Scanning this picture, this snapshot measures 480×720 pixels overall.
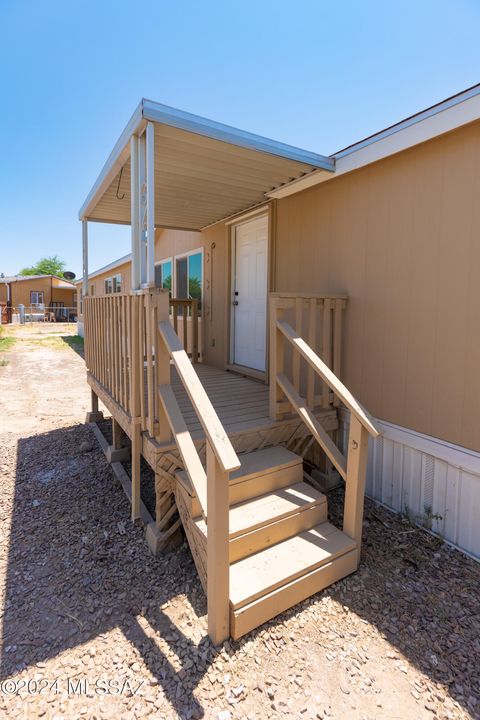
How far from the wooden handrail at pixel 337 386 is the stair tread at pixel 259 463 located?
0.66 meters

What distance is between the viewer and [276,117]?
5.11m

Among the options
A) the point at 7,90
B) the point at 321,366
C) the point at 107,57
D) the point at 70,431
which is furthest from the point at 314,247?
the point at 7,90

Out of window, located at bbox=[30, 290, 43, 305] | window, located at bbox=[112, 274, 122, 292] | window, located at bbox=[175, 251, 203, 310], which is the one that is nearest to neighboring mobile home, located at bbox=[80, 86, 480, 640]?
window, located at bbox=[175, 251, 203, 310]

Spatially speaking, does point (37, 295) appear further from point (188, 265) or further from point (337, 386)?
point (337, 386)

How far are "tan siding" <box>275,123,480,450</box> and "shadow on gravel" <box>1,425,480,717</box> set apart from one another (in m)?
0.87

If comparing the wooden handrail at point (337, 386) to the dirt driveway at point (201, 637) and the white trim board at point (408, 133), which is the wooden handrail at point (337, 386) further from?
the white trim board at point (408, 133)

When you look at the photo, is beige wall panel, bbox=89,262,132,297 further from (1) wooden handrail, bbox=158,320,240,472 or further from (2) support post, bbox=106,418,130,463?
(1) wooden handrail, bbox=158,320,240,472

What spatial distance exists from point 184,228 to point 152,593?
5.12 meters

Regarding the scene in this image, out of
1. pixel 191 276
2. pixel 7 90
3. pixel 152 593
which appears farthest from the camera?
pixel 7 90

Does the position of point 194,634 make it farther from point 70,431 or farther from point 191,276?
point 191,276

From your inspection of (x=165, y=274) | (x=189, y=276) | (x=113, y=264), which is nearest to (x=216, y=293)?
(x=189, y=276)

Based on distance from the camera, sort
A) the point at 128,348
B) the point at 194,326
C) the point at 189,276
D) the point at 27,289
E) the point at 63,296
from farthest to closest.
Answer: the point at 63,296 < the point at 27,289 < the point at 189,276 < the point at 194,326 < the point at 128,348

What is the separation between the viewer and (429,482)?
272 cm

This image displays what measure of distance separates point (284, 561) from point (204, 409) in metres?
1.01
